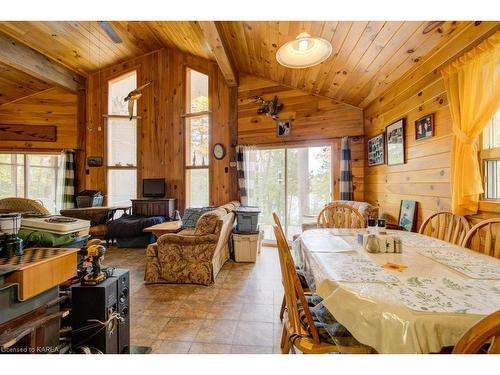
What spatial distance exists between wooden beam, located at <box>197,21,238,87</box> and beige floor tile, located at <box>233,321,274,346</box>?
10.5 ft

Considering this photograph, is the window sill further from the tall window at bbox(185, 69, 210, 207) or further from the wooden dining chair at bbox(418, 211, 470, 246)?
the tall window at bbox(185, 69, 210, 207)

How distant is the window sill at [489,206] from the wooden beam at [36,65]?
679cm

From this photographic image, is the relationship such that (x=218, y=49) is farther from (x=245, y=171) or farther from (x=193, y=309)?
(x=193, y=309)

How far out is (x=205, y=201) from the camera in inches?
211

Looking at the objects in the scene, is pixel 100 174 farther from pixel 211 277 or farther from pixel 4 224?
pixel 4 224

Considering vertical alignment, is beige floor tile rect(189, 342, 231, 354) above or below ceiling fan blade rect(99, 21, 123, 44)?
below

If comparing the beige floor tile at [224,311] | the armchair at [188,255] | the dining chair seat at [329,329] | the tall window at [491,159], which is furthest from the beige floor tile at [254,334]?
the tall window at [491,159]

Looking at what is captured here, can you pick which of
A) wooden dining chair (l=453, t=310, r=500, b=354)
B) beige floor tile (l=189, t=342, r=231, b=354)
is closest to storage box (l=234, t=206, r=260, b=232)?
beige floor tile (l=189, t=342, r=231, b=354)

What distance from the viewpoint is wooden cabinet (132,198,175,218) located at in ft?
16.5

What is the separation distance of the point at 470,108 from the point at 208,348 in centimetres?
270

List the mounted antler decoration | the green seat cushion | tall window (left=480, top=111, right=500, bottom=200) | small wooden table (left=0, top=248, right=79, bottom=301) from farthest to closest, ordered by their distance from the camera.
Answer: the mounted antler decoration → tall window (left=480, top=111, right=500, bottom=200) → the green seat cushion → small wooden table (left=0, top=248, right=79, bottom=301)
